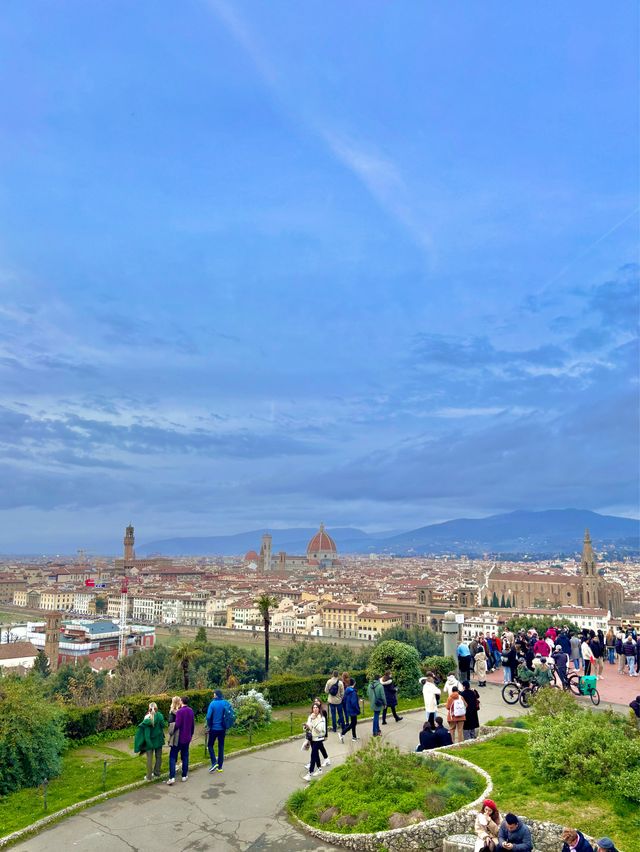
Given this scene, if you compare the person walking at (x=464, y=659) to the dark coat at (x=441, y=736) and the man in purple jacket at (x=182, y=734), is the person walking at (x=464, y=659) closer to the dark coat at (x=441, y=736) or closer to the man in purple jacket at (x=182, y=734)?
the dark coat at (x=441, y=736)

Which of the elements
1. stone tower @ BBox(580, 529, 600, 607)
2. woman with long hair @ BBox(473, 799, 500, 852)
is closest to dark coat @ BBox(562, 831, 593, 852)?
woman with long hair @ BBox(473, 799, 500, 852)

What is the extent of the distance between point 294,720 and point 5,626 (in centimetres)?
9382

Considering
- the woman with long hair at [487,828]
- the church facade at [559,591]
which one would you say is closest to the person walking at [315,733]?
the woman with long hair at [487,828]

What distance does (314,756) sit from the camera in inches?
385

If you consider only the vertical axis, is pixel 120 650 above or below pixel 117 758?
below

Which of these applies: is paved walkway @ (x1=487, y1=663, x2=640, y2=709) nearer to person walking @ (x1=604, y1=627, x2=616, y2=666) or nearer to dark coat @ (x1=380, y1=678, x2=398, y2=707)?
person walking @ (x1=604, y1=627, x2=616, y2=666)

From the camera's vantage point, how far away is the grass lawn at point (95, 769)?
344 inches

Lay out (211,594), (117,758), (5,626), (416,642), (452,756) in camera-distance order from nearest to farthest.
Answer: (452,756) < (117,758) < (416,642) < (5,626) < (211,594)

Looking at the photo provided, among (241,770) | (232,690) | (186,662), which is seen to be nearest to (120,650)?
(186,662)

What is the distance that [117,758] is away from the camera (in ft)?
38.0

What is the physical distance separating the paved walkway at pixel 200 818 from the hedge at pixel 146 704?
286 centimetres

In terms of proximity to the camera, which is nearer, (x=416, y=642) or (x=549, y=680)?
(x=549, y=680)

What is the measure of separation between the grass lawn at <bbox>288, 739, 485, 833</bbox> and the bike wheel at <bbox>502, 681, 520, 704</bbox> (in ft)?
17.7

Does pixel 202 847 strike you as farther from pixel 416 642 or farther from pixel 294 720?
pixel 416 642
